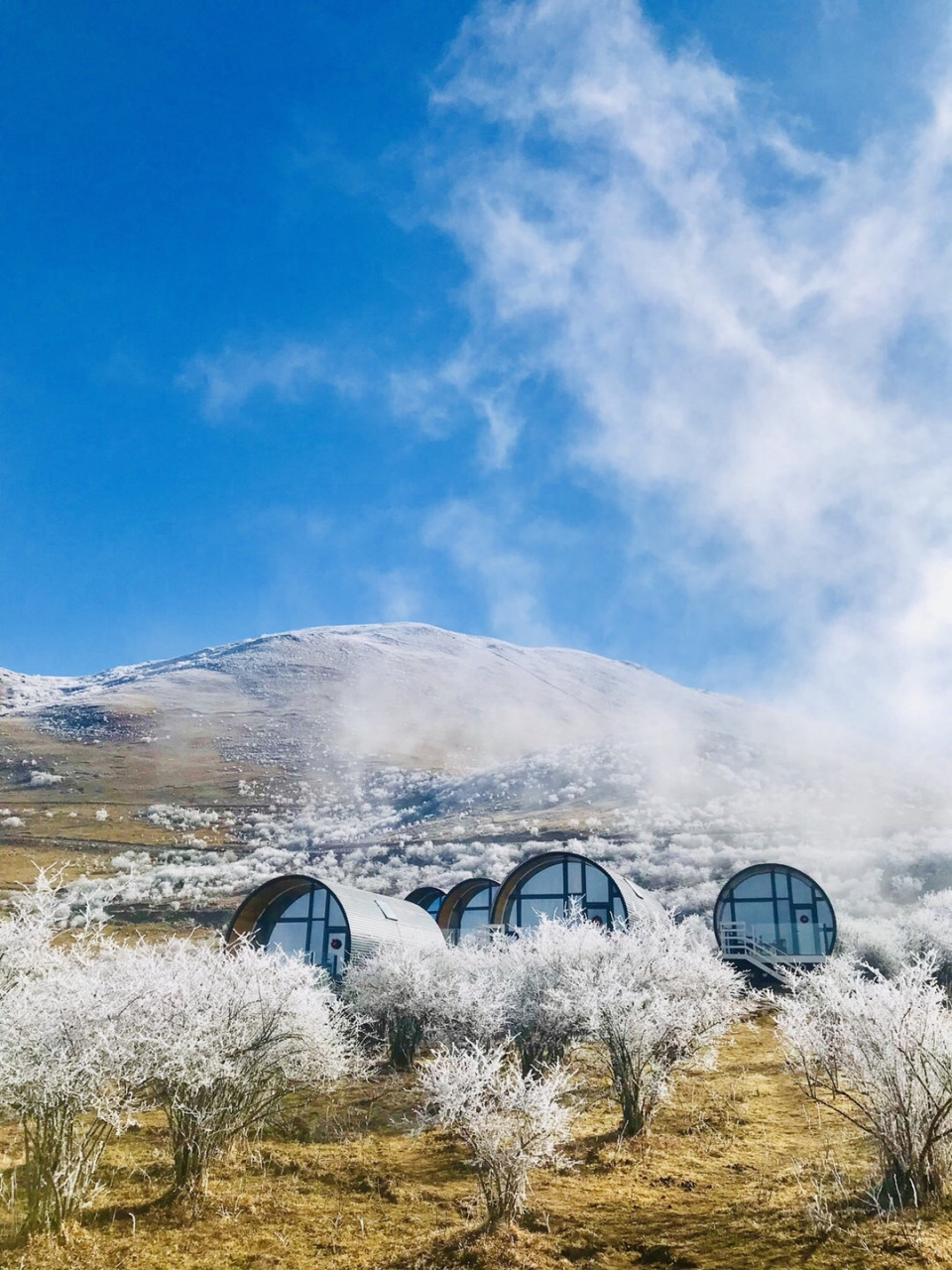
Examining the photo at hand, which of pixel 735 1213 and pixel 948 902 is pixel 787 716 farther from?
pixel 735 1213

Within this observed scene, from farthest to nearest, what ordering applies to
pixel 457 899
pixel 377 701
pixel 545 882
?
pixel 377 701, pixel 457 899, pixel 545 882

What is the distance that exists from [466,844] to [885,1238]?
69129mm

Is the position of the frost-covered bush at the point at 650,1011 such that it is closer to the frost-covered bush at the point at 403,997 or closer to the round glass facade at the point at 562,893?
the frost-covered bush at the point at 403,997

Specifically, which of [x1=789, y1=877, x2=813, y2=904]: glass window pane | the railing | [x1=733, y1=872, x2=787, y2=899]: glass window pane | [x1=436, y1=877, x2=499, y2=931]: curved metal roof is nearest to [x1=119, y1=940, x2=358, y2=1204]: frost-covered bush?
the railing

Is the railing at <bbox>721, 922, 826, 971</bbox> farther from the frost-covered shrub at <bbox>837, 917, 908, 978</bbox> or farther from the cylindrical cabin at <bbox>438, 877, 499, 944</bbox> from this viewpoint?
the cylindrical cabin at <bbox>438, 877, 499, 944</bbox>

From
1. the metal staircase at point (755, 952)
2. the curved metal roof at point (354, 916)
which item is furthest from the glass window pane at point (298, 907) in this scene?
the metal staircase at point (755, 952)

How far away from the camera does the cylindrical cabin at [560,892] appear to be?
30.1 metres

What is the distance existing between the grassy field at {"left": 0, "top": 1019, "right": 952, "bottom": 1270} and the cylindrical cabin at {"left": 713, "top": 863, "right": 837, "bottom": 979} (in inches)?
608

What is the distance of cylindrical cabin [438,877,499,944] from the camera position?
3472cm

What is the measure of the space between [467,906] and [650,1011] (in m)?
22.6

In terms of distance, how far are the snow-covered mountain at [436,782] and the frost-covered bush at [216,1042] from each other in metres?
37.6

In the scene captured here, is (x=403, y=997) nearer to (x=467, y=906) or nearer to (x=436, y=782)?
(x=467, y=906)

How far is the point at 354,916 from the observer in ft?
89.0

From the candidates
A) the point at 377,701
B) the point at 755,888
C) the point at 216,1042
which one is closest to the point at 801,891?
the point at 755,888
